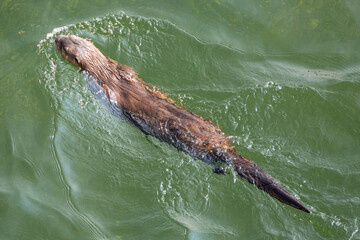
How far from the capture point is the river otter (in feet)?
12.2

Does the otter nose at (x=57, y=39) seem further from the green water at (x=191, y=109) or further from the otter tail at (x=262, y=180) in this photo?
the otter tail at (x=262, y=180)

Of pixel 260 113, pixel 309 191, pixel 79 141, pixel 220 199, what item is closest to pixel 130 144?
pixel 79 141

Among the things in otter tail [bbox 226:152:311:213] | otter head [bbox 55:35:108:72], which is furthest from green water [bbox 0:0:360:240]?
otter tail [bbox 226:152:311:213]

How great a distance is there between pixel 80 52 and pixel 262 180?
9.73 ft

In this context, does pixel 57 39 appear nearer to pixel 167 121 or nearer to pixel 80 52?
pixel 80 52

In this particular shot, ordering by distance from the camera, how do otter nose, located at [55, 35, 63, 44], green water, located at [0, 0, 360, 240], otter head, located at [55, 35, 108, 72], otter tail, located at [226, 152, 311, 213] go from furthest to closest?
otter nose, located at [55, 35, 63, 44]
otter head, located at [55, 35, 108, 72]
green water, located at [0, 0, 360, 240]
otter tail, located at [226, 152, 311, 213]

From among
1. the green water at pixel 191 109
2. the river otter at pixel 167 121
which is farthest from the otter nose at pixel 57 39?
the river otter at pixel 167 121

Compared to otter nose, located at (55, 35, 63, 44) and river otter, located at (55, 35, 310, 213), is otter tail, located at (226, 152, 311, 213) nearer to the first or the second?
river otter, located at (55, 35, 310, 213)

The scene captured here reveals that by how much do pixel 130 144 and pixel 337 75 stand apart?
9.87 ft

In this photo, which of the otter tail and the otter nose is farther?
the otter nose

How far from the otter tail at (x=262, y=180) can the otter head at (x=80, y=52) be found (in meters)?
2.27

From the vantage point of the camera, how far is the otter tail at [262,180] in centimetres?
337

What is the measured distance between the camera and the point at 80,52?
506cm

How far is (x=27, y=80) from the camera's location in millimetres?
5477
